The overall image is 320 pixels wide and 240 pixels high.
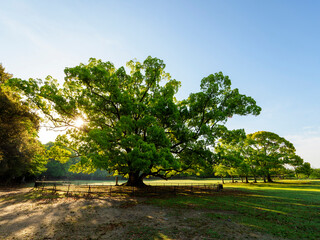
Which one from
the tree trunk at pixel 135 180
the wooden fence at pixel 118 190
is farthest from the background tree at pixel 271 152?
the tree trunk at pixel 135 180

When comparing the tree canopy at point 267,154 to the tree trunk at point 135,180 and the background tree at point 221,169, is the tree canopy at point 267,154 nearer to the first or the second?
the background tree at point 221,169

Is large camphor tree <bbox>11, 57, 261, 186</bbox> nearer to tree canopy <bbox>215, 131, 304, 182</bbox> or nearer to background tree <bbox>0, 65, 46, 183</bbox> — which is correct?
background tree <bbox>0, 65, 46, 183</bbox>

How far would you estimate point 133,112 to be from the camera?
1922 cm

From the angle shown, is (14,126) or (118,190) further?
(14,126)

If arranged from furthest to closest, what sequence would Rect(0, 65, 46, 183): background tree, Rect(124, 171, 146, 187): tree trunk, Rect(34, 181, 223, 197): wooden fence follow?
Rect(124, 171, 146, 187): tree trunk → Rect(0, 65, 46, 183): background tree → Rect(34, 181, 223, 197): wooden fence

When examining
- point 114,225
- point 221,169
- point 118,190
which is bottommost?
point 118,190

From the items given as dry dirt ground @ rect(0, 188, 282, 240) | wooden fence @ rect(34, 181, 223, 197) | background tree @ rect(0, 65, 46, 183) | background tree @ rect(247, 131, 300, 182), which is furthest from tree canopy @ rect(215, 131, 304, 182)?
background tree @ rect(0, 65, 46, 183)

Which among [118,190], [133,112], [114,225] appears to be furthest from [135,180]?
[114,225]

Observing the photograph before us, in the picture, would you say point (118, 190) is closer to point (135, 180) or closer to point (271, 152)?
point (135, 180)

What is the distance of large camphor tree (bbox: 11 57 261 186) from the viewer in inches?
611

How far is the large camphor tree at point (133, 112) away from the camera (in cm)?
1552

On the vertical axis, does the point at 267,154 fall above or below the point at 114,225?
above

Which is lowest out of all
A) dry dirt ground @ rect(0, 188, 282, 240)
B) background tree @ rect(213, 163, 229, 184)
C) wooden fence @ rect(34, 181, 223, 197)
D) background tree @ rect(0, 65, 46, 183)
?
wooden fence @ rect(34, 181, 223, 197)

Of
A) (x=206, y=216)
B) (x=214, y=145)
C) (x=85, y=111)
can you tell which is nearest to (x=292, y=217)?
(x=206, y=216)
